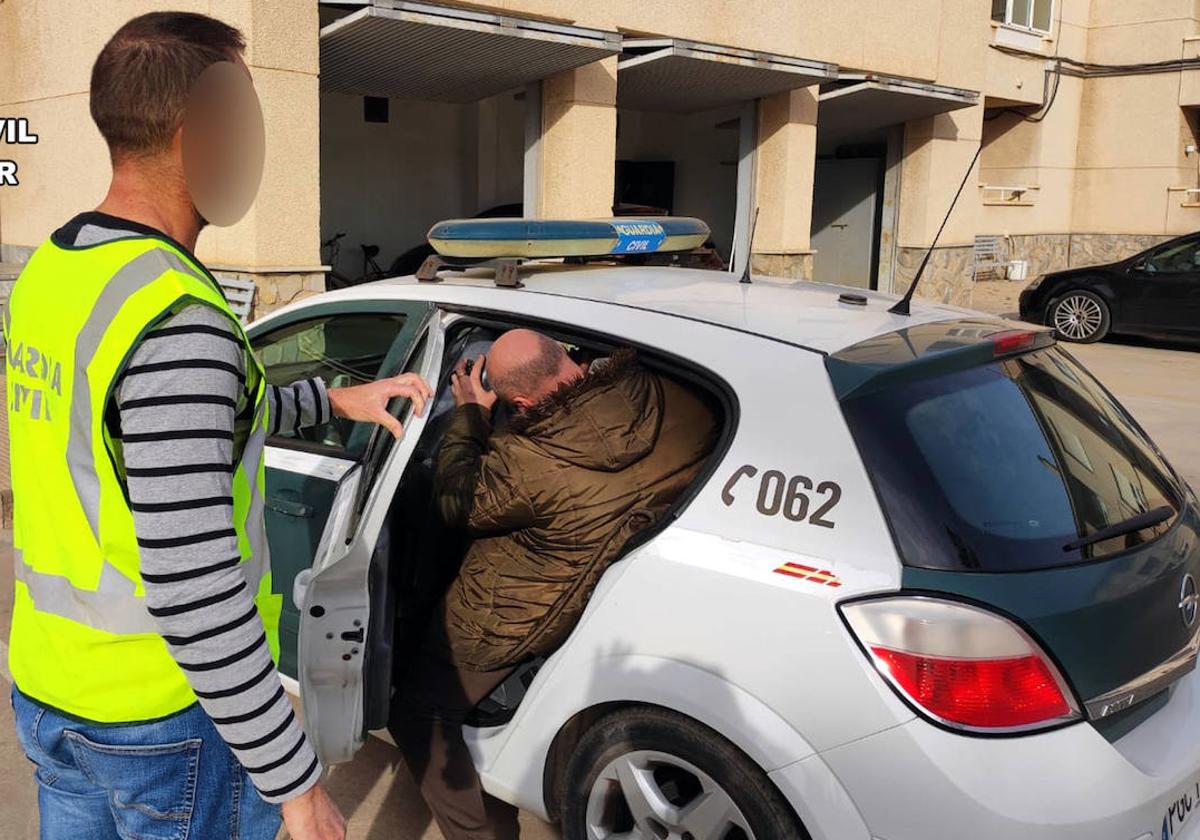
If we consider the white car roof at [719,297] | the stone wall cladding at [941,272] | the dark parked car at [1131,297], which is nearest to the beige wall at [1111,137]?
the stone wall cladding at [941,272]

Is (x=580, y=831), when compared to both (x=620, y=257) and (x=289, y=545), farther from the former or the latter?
(x=620, y=257)

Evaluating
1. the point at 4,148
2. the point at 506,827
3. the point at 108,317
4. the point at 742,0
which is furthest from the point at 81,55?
the point at 108,317

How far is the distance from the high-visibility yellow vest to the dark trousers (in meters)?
1.23

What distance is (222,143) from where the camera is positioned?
1.55m

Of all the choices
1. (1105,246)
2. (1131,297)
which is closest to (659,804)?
(1131,297)

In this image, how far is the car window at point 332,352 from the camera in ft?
11.5

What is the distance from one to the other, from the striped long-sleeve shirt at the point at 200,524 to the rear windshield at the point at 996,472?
4.16ft

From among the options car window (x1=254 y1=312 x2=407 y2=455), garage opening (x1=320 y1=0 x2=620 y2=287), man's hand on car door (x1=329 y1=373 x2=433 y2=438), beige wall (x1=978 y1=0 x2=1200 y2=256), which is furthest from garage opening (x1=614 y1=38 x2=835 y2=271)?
beige wall (x1=978 y1=0 x2=1200 y2=256)

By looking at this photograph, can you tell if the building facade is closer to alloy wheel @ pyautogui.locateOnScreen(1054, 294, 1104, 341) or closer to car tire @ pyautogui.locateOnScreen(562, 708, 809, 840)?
alloy wheel @ pyautogui.locateOnScreen(1054, 294, 1104, 341)

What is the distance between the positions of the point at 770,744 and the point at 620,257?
2163 mm

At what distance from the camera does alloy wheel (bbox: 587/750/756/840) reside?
7.62 feet

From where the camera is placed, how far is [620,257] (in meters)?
3.94

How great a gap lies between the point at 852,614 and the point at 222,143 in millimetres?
1417

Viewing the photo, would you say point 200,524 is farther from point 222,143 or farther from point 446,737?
point 446,737
